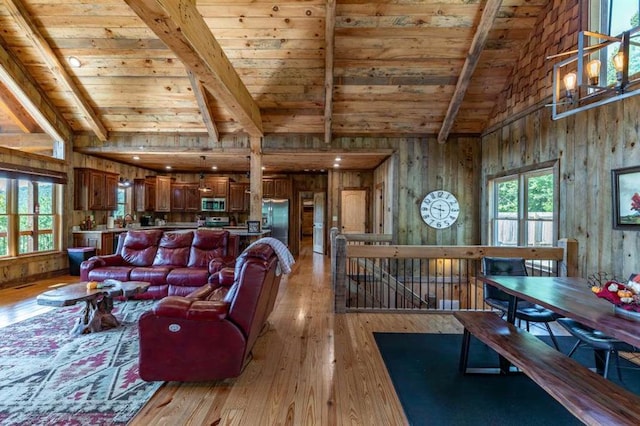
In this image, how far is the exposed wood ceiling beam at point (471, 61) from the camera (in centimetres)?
375

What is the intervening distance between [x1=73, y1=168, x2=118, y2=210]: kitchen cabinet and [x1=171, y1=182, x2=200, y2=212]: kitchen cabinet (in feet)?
6.35

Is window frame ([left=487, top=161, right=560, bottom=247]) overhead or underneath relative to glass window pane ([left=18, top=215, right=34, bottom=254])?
overhead

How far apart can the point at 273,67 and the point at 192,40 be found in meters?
2.52

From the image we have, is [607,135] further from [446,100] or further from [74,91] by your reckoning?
[74,91]

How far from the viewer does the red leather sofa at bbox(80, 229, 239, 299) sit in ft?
14.5

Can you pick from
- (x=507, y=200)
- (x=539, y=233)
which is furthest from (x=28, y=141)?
(x=539, y=233)

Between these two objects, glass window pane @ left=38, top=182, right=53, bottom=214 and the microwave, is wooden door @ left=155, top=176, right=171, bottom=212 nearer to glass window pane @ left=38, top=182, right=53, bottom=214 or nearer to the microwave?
the microwave

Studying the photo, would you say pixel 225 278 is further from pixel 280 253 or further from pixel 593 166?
pixel 593 166

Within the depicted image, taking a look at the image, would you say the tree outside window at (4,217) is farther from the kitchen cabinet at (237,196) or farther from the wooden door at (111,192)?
the kitchen cabinet at (237,196)

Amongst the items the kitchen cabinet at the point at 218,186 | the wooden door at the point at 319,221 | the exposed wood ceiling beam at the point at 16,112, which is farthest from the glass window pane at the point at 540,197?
the exposed wood ceiling beam at the point at 16,112

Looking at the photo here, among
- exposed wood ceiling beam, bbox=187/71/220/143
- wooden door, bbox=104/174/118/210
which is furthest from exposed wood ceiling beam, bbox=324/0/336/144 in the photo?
wooden door, bbox=104/174/118/210

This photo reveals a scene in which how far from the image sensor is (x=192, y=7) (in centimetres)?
262

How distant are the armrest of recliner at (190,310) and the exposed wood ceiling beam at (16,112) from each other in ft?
19.8

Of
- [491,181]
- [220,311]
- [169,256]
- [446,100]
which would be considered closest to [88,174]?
[169,256]
